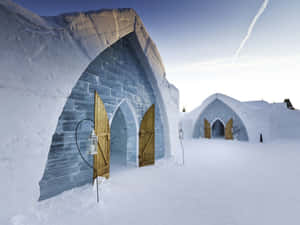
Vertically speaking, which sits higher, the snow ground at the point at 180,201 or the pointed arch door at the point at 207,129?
the pointed arch door at the point at 207,129

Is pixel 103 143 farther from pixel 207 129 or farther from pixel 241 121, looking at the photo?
pixel 207 129

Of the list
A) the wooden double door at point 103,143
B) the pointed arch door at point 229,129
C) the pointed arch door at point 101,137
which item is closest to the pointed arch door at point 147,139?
the wooden double door at point 103,143

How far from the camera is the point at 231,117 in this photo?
37.9 ft

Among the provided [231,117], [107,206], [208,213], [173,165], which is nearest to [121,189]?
[107,206]

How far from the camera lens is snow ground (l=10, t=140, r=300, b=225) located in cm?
227

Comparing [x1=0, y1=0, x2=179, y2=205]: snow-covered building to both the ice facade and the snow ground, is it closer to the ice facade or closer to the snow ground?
the ice facade

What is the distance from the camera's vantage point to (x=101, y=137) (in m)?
3.72

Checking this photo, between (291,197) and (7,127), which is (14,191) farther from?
(291,197)

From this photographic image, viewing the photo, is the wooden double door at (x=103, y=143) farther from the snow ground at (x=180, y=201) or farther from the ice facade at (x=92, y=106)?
the snow ground at (x=180, y=201)

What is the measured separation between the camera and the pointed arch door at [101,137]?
11.9ft

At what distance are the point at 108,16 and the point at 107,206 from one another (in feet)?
14.0

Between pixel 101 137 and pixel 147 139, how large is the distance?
191cm

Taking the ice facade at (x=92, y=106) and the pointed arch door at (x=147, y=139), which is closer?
the ice facade at (x=92, y=106)

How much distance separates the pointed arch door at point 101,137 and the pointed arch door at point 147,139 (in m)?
1.39
